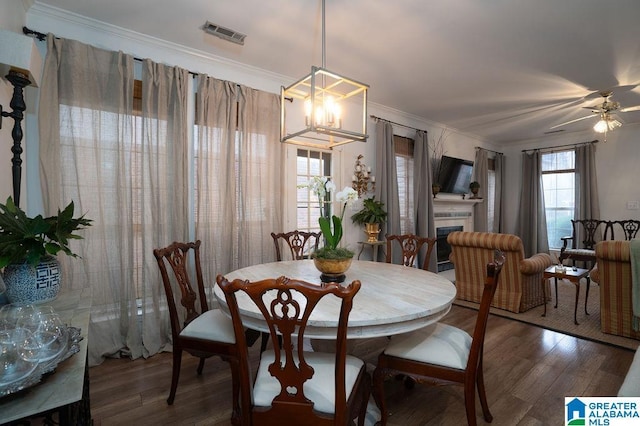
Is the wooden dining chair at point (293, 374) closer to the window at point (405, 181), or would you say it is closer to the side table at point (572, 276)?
the side table at point (572, 276)

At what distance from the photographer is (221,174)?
9.34ft

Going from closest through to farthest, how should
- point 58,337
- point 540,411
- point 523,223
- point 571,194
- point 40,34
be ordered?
point 58,337 < point 540,411 < point 40,34 < point 571,194 < point 523,223

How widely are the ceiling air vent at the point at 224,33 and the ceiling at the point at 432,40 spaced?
6 centimetres

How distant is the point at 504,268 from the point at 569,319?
803 millimetres

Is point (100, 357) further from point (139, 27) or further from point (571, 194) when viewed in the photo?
point (571, 194)

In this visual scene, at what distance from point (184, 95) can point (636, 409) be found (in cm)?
346

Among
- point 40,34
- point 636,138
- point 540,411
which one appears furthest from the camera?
point 636,138

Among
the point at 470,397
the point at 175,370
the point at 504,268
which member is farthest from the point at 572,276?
the point at 175,370

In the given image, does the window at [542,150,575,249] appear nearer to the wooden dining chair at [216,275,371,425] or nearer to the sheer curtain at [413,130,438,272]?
the sheer curtain at [413,130,438,272]

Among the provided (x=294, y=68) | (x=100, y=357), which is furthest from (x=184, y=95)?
(x=100, y=357)

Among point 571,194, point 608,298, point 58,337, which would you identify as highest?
point 571,194

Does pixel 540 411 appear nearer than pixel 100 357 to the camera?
Yes

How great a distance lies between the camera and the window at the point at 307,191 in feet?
11.8

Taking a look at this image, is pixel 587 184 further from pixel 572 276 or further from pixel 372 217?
pixel 372 217
